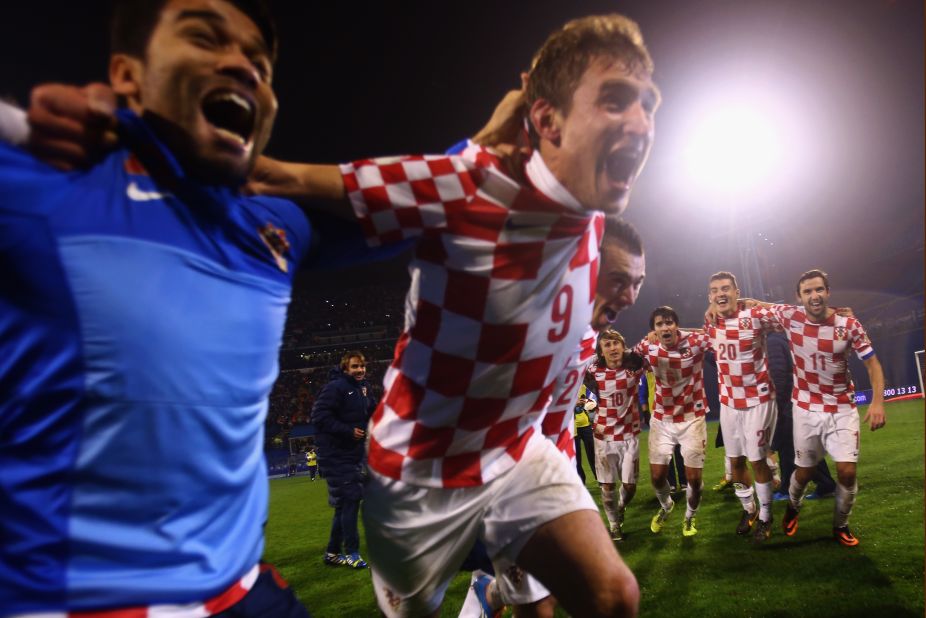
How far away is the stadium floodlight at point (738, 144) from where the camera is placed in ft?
40.7

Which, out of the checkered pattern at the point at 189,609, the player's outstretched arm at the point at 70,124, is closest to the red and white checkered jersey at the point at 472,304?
the player's outstretched arm at the point at 70,124

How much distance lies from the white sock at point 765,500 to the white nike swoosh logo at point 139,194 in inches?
216

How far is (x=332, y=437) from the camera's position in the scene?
536 centimetres

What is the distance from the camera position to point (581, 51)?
179 cm

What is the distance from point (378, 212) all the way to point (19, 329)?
34.2 inches

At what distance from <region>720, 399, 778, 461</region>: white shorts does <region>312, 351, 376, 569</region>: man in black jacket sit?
12.6 ft

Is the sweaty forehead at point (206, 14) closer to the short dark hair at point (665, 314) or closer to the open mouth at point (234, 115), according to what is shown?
the open mouth at point (234, 115)

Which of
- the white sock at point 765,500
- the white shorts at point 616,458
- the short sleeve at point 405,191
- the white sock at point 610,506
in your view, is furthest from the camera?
the white shorts at point 616,458

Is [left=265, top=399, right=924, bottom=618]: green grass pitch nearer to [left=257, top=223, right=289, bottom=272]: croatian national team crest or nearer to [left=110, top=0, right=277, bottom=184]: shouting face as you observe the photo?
[left=257, top=223, right=289, bottom=272]: croatian national team crest

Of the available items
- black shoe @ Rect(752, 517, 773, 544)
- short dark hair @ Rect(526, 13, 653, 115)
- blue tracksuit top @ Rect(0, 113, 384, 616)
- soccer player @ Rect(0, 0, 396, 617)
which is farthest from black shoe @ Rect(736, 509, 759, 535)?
blue tracksuit top @ Rect(0, 113, 384, 616)

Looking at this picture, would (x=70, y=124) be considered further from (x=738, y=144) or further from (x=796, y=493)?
(x=738, y=144)

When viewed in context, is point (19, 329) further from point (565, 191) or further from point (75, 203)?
point (565, 191)

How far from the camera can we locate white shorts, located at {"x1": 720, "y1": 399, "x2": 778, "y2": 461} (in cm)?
558

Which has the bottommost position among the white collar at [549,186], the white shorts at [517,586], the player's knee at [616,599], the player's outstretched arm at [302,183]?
the white shorts at [517,586]
